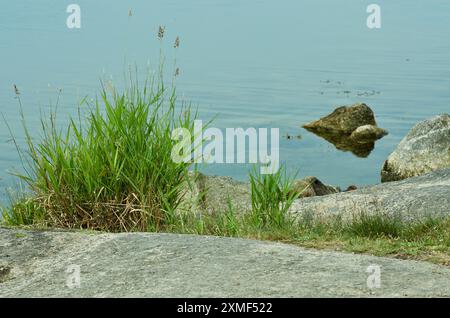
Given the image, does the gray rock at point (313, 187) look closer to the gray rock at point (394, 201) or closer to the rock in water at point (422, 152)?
the rock in water at point (422, 152)

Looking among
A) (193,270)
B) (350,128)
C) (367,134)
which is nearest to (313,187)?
(367,134)

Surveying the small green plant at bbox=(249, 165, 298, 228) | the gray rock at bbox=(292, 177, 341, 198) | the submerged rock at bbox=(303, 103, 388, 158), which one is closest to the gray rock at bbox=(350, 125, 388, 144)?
the submerged rock at bbox=(303, 103, 388, 158)

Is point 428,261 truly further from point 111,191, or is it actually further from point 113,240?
point 111,191

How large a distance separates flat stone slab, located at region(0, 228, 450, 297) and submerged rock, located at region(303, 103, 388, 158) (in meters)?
15.7

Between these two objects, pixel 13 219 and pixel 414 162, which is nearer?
pixel 13 219

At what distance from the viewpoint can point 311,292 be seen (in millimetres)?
4945

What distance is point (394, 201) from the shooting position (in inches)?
394

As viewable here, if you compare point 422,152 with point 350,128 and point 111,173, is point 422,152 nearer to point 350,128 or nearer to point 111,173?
point 350,128

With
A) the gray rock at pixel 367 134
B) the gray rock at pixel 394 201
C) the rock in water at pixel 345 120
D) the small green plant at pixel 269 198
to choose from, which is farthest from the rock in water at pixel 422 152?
the small green plant at pixel 269 198

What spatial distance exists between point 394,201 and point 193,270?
5.07m
